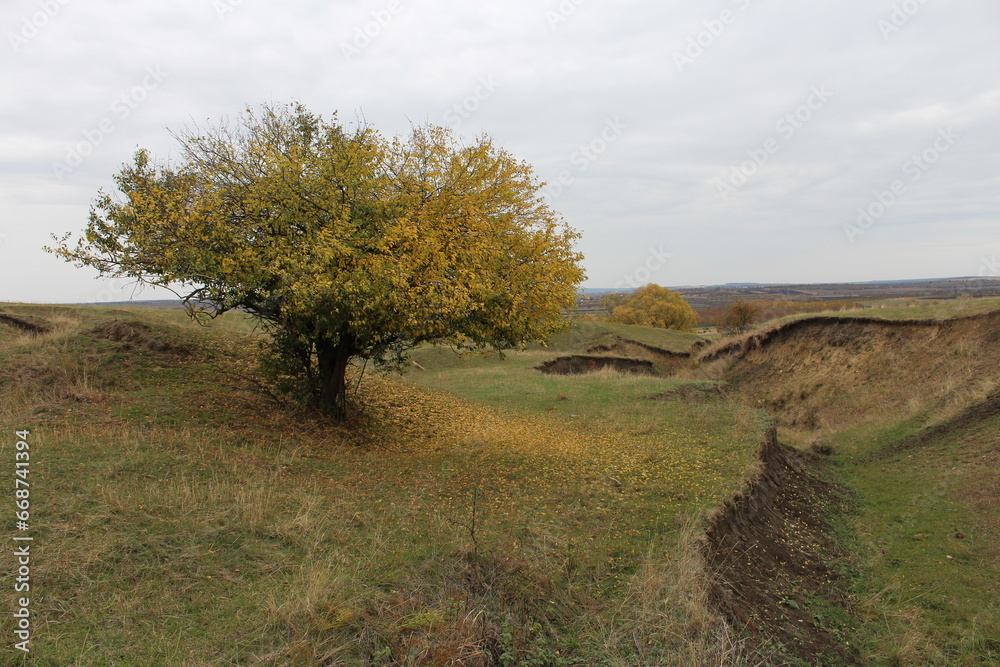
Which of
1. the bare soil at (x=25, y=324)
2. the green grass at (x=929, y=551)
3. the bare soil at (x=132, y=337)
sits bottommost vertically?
the green grass at (x=929, y=551)

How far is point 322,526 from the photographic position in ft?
23.4

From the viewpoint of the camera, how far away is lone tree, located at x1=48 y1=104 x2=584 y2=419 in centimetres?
945

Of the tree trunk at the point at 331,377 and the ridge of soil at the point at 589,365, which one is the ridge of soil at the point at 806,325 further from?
the tree trunk at the point at 331,377

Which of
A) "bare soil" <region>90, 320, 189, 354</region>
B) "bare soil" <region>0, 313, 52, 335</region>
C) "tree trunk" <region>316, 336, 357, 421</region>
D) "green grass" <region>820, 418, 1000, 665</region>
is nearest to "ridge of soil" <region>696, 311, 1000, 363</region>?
"green grass" <region>820, 418, 1000, 665</region>

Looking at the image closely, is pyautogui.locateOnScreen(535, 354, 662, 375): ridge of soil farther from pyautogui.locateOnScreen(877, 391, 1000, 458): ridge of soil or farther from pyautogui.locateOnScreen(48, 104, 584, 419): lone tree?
pyautogui.locateOnScreen(48, 104, 584, 419): lone tree

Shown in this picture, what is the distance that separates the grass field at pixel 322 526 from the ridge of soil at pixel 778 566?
1.34ft

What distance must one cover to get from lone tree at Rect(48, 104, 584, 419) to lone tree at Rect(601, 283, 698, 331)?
68.8 meters

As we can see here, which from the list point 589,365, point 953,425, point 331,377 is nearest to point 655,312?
point 589,365

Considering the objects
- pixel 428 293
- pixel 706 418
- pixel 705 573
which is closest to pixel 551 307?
pixel 428 293

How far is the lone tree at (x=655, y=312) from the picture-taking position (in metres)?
80.6

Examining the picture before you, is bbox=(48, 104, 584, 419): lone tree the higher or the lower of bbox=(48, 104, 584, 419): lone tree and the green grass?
the higher

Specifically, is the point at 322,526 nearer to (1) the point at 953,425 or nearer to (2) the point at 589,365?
(1) the point at 953,425

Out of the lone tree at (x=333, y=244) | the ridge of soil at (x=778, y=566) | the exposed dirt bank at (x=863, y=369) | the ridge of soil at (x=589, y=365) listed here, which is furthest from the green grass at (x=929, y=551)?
the ridge of soil at (x=589, y=365)

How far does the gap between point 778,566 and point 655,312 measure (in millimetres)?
75991
